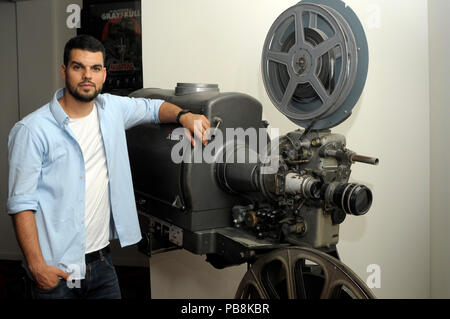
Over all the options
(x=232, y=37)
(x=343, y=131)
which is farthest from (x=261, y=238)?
(x=232, y=37)

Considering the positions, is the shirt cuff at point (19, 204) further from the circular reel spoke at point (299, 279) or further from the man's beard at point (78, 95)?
the circular reel spoke at point (299, 279)

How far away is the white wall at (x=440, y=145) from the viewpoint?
2.28 meters

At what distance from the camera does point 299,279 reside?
1678 millimetres

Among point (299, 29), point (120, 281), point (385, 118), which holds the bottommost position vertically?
point (120, 281)

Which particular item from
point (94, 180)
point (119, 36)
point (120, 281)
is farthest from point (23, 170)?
point (119, 36)

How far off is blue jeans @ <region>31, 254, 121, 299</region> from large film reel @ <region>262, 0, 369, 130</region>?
1.09 m

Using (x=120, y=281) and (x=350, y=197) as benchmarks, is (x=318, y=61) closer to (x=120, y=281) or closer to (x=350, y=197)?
(x=350, y=197)

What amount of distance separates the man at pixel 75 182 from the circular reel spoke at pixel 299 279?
2.00ft

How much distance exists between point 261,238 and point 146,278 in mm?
2959

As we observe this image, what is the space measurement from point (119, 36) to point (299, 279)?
12.4 feet

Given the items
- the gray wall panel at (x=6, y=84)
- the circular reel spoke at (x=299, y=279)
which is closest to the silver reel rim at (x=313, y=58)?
the circular reel spoke at (x=299, y=279)

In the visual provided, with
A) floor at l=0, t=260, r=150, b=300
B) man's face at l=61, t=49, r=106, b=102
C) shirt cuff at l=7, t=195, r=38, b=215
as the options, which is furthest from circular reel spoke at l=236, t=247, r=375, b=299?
floor at l=0, t=260, r=150, b=300

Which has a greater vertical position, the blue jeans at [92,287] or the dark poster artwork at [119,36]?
the dark poster artwork at [119,36]

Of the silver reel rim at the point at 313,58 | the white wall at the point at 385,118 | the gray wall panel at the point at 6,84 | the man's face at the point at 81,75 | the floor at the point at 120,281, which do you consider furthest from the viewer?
the gray wall panel at the point at 6,84
